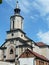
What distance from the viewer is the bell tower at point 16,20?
4193 cm

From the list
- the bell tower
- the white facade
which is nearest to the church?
the bell tower

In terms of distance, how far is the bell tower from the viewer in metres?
41.9

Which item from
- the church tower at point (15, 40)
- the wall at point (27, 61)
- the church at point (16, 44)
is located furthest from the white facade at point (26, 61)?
the church tower at point (15, 40)

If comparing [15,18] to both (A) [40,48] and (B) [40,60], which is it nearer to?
(A) [40,48]

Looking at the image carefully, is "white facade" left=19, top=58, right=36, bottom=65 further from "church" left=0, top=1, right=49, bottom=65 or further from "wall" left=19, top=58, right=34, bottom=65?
"church" left=0, top=1, right=49, bottom=65

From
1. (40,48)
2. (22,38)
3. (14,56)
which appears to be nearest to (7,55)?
(14,56)

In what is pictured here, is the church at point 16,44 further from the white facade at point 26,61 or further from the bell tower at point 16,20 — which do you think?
the white facade at point 26,61

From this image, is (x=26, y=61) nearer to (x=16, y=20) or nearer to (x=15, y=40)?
(x=15, y=40)

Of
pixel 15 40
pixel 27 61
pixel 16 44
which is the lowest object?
pixel 27 61

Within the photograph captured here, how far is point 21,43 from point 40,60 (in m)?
7.40

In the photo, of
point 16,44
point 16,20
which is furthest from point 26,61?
point 16,20

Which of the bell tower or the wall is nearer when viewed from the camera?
the wall

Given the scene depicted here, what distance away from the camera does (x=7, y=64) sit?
38.1 m

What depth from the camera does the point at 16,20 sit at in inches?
1671
